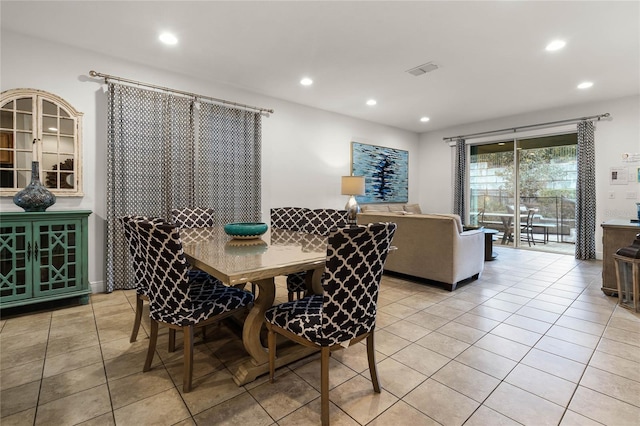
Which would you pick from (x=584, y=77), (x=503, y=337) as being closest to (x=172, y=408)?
(x=503, y=337)

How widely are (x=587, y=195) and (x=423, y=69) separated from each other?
12.5ft

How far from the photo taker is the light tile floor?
1.54m

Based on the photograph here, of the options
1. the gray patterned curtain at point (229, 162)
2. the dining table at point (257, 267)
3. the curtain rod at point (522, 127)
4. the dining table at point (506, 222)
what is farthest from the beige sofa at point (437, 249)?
the curtain rod at point (522, 127)

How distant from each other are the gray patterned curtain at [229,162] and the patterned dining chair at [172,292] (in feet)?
7.82

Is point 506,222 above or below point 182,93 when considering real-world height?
below

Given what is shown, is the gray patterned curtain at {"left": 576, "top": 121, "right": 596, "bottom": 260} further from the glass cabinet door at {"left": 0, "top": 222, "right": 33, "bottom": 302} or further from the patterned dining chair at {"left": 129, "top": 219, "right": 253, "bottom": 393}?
the glass cabinet door at {"left": 0, "top": 222, "right": 33, "bottom": 302}

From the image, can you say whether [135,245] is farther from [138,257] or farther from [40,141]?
[40,141]

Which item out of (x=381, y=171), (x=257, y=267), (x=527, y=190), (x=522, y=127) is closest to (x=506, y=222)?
(x=527, y=190)

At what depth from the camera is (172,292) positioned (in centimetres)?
164

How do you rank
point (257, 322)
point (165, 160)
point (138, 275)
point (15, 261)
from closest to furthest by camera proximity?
point (257, 322), point (138, 275), point (15, 261), point (165, 160)

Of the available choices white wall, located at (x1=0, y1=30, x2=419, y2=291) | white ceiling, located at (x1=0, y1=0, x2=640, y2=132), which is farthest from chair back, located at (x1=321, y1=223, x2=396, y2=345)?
white wall, located at (x1=0, y1=30, x2=419, y2=291)

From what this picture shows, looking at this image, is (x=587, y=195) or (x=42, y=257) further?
(x=587, y=195)

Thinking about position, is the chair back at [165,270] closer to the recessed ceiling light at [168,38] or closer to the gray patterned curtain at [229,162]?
the recessed ceiling light at [168,38]

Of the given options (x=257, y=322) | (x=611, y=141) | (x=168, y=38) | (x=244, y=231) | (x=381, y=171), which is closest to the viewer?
(x=257, y=322)
